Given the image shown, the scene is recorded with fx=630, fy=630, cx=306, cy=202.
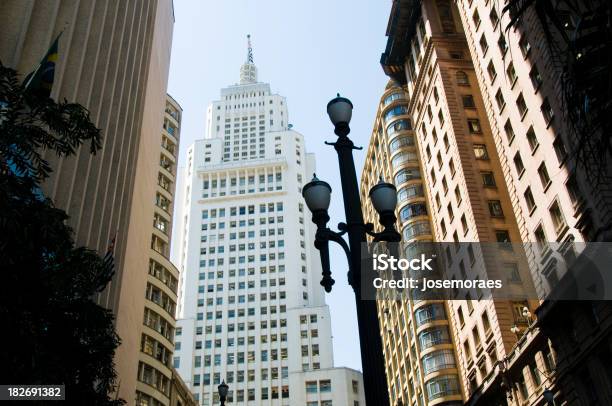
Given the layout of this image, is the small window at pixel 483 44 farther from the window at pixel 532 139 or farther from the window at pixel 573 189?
the window at pixel 573 189

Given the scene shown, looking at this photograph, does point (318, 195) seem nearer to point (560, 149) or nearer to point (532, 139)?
point (560, 149)

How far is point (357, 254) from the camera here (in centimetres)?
966

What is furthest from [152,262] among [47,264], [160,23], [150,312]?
[47,264]

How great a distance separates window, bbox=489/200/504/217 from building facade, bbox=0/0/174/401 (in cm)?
2768

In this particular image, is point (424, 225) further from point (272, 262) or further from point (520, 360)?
point (272, 262)

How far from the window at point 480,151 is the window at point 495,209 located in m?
4.72

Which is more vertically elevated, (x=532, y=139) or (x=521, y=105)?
(x=521, y=105)

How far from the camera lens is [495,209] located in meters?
50.5

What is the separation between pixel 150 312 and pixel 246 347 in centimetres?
5974

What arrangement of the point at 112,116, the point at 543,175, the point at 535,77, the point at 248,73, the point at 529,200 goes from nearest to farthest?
the point at 112,116
the point at 543,175
the point at 535,77
the point at 529,200
the point at 248,73

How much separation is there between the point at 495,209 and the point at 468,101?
12436 mm

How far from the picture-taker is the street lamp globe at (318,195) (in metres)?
10.4

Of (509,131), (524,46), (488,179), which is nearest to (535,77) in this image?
(524,46)

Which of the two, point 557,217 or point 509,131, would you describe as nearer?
point 557,217
